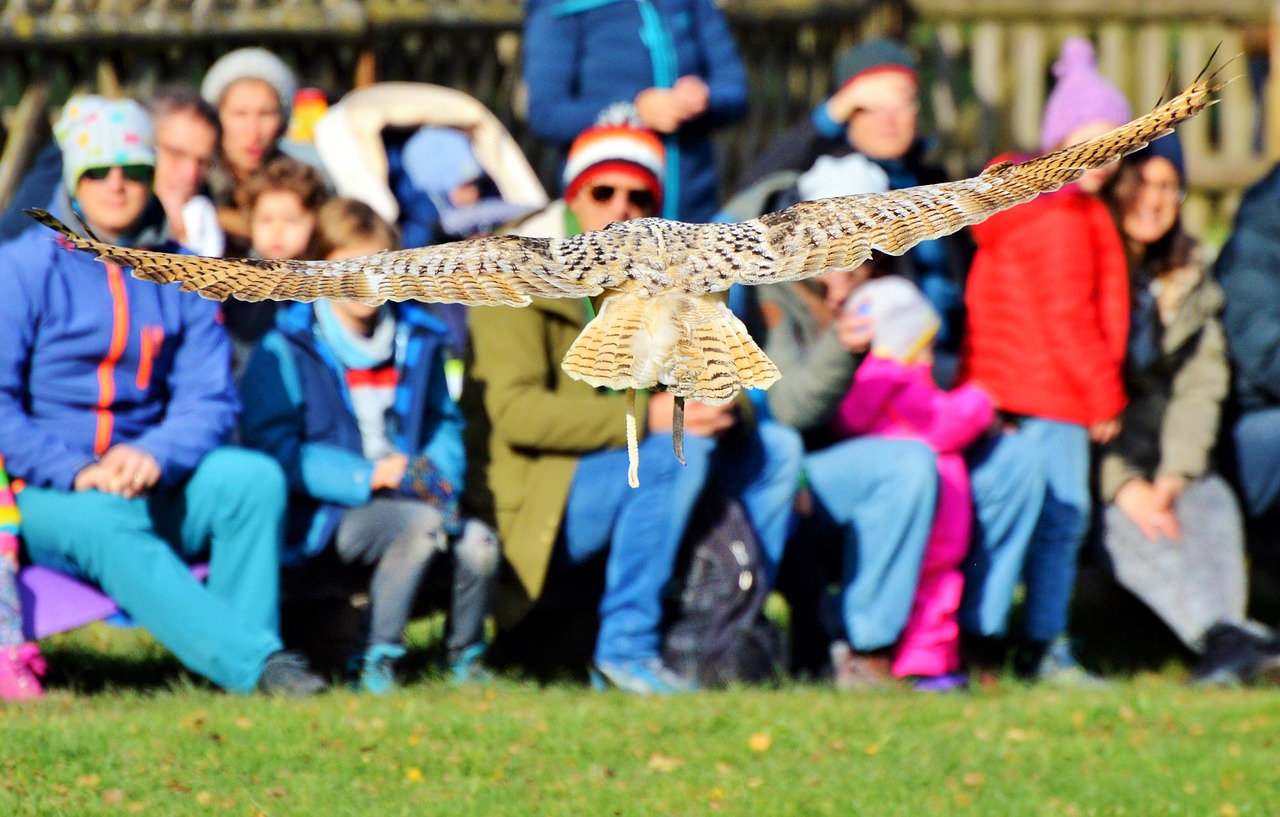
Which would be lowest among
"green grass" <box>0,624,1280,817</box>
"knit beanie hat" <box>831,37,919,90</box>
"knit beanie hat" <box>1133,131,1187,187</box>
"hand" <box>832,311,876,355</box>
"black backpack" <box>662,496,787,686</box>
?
"green grass" <box>0,624,1280,817</box>

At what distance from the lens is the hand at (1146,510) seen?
7.17 m

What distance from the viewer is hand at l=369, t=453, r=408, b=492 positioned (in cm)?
604

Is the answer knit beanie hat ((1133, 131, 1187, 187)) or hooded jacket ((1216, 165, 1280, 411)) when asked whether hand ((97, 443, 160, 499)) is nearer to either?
knit beanie hat ((1133, 131, 1187, 187))

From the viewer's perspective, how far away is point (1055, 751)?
5762 millimetres

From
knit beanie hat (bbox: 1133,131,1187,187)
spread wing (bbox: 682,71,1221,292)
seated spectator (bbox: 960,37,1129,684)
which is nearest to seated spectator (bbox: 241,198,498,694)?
spread wing (bbox: 682,71,1221,292)

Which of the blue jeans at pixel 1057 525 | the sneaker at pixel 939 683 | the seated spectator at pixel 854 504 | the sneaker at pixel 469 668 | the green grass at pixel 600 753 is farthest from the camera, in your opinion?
the blue jeans at pixel 1057 525

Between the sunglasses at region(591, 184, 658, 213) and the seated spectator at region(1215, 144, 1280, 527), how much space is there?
2.63 metres

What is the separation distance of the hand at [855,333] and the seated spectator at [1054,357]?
3.41 feet

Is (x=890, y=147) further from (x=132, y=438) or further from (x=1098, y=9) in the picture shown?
(x=1098, y=9)

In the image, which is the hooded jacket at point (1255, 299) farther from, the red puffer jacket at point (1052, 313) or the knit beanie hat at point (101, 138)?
the knit beanie hat at point (101, 138)

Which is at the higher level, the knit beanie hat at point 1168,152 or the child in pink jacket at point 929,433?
the knit beanie hat at point 1168,152

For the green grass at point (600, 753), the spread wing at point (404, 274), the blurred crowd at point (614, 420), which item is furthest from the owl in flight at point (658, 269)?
the green grass at point (600, 753)

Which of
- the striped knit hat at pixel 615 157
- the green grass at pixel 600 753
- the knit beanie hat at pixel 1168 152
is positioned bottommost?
the green grass at pixel 600 753

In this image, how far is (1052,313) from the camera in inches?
271
